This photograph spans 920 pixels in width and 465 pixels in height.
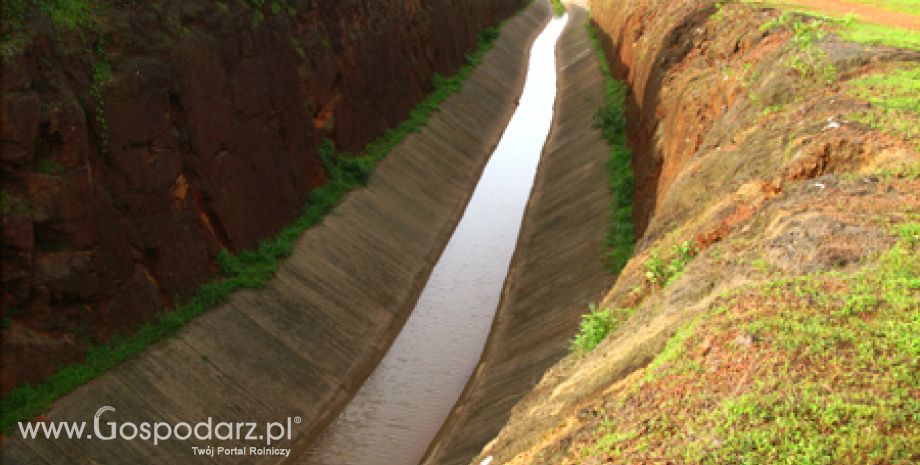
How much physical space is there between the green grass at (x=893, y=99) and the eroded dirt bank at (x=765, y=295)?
13 centimetres

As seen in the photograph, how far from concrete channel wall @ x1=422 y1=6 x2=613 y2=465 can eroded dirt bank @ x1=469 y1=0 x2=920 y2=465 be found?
3899mm

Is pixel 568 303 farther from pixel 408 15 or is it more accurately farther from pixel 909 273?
pixel 408 15

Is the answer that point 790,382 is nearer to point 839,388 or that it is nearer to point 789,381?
point 789,381

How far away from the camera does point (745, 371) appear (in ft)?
35.2

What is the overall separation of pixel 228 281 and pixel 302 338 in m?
2.37

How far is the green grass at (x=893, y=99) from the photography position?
17.2m

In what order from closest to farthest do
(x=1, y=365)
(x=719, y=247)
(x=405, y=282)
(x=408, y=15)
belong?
1. (x=719, y=247)
2. (x=1, y=365)
3. (x=405, y=282)
4. (x=408, y=15)

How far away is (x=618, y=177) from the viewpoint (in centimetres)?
3303

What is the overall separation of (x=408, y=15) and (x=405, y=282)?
69.9ft

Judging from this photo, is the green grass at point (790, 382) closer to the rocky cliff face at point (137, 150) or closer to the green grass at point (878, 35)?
the rocky cliff face at point (137, 150)

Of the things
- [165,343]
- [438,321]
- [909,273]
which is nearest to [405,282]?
[438,321]

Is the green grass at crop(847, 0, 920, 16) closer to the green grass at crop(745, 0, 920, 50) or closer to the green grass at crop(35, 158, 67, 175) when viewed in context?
the green grass at crop(745, 0, 920, 50)

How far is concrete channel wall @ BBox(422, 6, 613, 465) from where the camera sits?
69.8 ft

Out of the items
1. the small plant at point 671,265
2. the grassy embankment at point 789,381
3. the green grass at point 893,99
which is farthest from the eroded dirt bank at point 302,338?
the green grass at point 893,99
